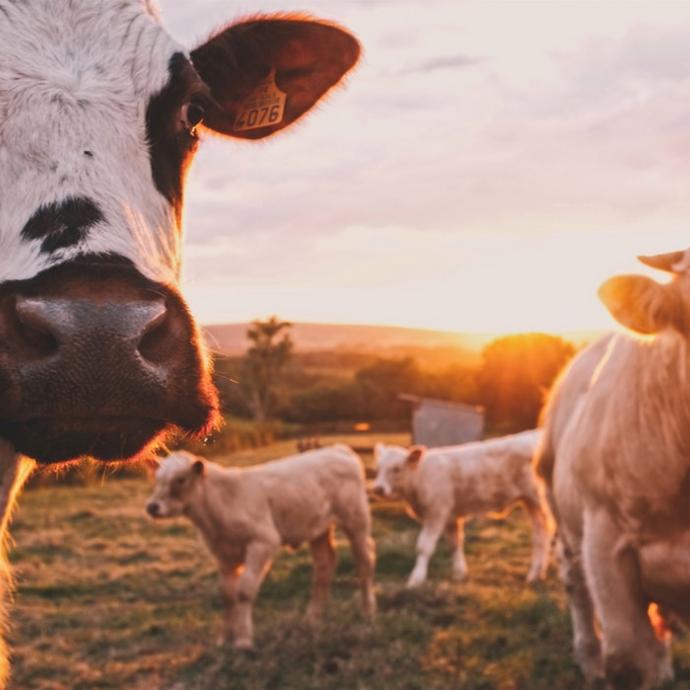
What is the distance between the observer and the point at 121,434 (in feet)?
6.32

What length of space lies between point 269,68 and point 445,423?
25612 millimetres

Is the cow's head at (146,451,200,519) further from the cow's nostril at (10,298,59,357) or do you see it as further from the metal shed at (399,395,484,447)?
the metal shed at (399,395,484,447)

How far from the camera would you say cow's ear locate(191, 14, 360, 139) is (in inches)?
126

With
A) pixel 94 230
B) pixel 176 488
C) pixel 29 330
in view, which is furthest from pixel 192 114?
pixel 176 488

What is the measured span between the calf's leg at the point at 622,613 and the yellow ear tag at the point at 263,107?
7.23 ft

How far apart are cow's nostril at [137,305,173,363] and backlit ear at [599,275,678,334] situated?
79.7 inches

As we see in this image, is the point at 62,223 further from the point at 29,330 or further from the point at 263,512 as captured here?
the point at 263,512

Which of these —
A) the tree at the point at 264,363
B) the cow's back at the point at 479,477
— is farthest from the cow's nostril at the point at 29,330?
the tree at the point at 264,363

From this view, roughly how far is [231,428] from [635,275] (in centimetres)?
3309

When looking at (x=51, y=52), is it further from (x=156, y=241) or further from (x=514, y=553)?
(x=514, y=553)

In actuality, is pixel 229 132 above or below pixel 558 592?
above

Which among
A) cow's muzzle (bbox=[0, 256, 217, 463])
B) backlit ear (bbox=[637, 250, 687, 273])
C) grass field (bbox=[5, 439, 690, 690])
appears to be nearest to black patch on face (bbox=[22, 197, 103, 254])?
cow's muzzle (bbox=[0, 256, 217, 463])

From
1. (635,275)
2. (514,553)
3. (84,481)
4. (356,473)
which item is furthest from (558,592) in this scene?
(84,481)

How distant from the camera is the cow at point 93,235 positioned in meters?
1.78
